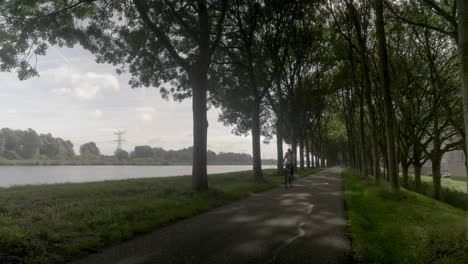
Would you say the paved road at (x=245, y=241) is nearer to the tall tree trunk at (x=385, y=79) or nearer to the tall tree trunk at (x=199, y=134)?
the tall tree trunk at (x=199, y=134)

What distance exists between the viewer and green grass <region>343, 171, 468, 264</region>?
584cm

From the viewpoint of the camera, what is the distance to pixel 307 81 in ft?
123

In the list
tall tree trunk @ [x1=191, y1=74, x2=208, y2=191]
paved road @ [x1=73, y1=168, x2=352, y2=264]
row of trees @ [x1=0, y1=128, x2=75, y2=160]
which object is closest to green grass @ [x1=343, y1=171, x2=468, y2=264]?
paved road @ [x1=73, y1=168, x2=352, y2=264]

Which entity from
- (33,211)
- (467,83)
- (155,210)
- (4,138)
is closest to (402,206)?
(467,83)

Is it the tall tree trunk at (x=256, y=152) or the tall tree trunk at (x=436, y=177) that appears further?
the tall tree trunk at (x=256, y=152)

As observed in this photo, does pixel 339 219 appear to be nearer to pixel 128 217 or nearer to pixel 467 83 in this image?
pixel 467 83

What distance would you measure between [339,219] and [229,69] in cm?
1779

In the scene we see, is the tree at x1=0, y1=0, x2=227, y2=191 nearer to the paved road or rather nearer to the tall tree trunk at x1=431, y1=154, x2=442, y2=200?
the paved road

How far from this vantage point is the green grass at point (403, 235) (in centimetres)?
A: 584

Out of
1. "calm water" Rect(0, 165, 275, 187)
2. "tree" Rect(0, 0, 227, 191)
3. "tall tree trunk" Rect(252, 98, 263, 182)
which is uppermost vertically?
"tree" Rect(0, 0, 227, 191)

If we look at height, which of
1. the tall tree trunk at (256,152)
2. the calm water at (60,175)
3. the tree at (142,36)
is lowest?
the calm water at (60,175)

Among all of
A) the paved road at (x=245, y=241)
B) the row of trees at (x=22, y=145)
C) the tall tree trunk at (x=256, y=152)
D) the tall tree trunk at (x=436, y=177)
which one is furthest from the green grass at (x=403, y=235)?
the row of trees at (x=22, y=145)

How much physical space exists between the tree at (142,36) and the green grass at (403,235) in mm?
7730

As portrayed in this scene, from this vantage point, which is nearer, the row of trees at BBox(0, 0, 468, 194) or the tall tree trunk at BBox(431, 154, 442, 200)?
the row of trees at BBox(0, 0, 468, 194)
